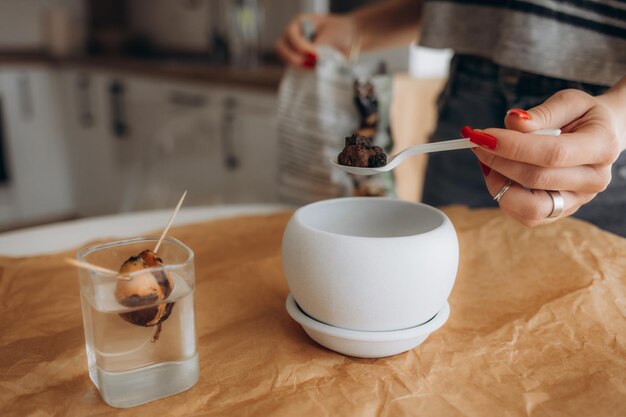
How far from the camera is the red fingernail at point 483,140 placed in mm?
559

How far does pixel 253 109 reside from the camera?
211 centimetres

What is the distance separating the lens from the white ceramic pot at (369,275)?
0.52m

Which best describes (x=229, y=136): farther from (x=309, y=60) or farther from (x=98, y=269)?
(x=98, y=269)

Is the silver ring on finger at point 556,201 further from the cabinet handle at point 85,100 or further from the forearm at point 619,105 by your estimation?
the cabinet handle at point 85,100

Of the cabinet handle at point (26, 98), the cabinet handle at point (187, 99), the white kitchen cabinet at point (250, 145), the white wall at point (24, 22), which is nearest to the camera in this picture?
the white kitchen cabinet at point (250, 145)

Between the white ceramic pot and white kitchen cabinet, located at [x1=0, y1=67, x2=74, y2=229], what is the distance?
9.15ft

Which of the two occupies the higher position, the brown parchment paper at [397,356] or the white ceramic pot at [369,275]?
the white ceramic pot at [369,275]

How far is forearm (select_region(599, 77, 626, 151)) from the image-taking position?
0.64m

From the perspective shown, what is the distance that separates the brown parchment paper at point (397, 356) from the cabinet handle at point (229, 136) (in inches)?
56.0

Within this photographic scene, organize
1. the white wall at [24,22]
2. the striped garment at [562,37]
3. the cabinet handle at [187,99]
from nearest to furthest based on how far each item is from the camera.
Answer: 1. the striped garment at [562,37]
2. the cabinet handle at [187,99]
3. the white wall at [24,22]

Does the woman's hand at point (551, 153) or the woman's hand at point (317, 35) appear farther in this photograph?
the woman's hand at point (317, 35)

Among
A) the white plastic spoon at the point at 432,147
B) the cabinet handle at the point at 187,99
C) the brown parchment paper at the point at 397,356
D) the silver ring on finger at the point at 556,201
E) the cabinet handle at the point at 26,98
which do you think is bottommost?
the cabinet handle at the point at 26,98

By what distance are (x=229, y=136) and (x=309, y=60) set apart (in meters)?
1.20

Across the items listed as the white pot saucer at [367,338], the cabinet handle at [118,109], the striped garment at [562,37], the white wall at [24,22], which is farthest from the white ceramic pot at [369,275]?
the white wall at [24,22]
